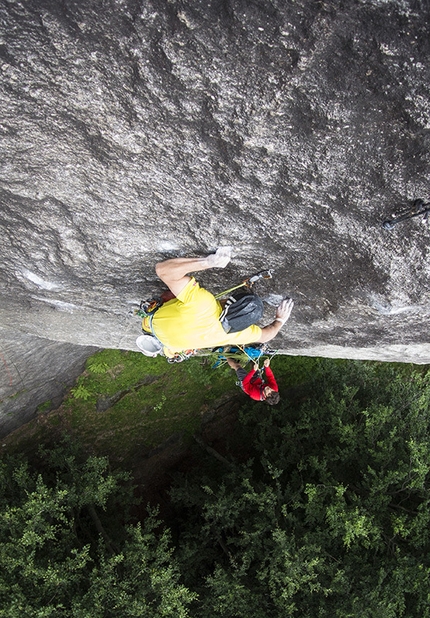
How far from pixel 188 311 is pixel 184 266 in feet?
1.35

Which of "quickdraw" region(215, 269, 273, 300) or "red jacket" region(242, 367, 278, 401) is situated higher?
"quickdraw" region(215, 269, 273, 300)

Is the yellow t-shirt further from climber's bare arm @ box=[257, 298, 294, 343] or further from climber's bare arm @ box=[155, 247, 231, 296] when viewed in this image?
climber's bare arm @ box=[257, 298, 294, 343]

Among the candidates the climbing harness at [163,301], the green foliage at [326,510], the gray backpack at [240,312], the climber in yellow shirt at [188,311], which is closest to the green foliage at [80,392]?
the green foliage at [326,510]

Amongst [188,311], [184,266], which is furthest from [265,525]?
[184,266]

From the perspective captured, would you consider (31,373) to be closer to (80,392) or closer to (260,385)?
(80,392)

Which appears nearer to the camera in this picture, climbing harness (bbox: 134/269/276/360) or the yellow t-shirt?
the yellow t-shirt

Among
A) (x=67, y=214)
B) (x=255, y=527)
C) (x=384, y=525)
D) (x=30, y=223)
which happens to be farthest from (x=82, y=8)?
(x=384, y=525)

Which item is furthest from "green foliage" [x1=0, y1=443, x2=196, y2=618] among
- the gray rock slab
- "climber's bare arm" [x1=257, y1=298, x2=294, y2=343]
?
"climber's bare arm" [x1=257, y1=298, x2=294, y2=343]

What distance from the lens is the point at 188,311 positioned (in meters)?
3.70

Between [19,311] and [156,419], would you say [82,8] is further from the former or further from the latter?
[156,419]

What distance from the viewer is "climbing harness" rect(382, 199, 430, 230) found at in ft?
9.26

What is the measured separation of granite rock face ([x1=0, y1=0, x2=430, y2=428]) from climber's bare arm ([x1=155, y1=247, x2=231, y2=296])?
0.09m

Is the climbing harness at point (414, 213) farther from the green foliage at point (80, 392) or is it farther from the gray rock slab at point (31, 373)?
the green foliage at point (80, 392)

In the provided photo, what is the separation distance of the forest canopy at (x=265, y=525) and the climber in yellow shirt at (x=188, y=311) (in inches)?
124
